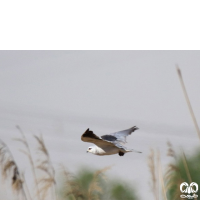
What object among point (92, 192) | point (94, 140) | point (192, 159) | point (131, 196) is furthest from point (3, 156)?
point (192, 159)

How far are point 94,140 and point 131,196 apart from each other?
1303 cm

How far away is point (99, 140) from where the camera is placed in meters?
6.54

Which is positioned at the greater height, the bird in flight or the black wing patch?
the black wing patch

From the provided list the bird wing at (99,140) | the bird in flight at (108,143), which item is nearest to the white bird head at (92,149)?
the bird in flight at (108,143)

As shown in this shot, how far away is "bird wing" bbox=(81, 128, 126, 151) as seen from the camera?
6168mm

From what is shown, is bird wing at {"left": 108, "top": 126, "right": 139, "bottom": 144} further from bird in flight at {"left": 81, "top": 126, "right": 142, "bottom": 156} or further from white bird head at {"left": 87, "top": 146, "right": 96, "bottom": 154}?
white bird head at {"left": 87, "top": 146, "right": 96, "bottom": 154}

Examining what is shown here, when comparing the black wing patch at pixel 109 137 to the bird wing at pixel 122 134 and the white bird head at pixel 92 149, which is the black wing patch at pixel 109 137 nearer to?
the bird wing at pixel 122 134

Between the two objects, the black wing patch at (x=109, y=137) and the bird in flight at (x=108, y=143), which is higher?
the black wing patch at (x=109, y=137)

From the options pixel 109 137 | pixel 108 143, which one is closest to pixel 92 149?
pixel 109 137

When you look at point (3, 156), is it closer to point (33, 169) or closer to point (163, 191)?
point (33, 169)

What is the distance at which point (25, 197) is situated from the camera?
5379 millimetres

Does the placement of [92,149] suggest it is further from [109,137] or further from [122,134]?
[122,134]

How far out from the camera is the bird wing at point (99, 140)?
6.17 metres

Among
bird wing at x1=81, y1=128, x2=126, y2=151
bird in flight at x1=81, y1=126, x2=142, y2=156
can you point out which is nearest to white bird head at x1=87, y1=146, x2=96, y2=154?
bird in flight at x1=81, y1=126, x2=142, y2=156
